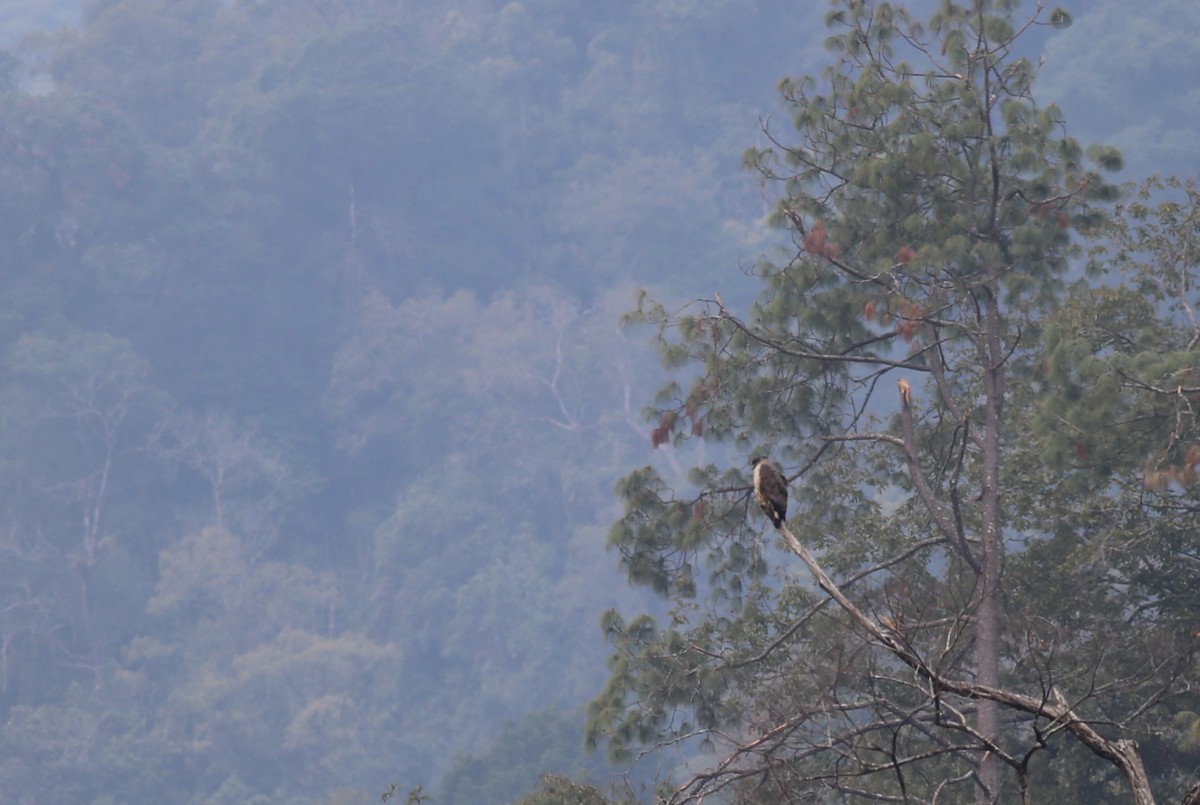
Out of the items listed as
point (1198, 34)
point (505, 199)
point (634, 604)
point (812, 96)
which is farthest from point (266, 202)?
point (812, 96)

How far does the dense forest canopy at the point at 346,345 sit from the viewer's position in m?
33.6

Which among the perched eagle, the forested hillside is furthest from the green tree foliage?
the forested hillside

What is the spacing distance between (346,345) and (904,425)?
116 feet

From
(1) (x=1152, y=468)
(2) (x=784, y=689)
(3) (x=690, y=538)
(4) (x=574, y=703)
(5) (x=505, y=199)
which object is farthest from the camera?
(5) (x=505, y=199)

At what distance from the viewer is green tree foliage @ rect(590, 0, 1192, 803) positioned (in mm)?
9172

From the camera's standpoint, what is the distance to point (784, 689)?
9.31 m

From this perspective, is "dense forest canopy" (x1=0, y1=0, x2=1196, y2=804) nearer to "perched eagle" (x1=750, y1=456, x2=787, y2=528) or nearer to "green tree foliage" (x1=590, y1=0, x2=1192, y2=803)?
"green tree foliage" (x1=590, y1=0, x2=1192, y2=803)

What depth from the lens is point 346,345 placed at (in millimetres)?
A: 43781

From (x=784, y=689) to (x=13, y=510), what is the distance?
1214 inches

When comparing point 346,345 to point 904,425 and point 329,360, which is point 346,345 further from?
point 904,425

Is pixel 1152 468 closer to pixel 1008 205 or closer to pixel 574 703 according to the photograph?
pixel 1008 205

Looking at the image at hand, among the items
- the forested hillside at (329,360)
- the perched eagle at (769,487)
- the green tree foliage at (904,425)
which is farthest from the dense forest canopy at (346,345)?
the perched eagle at (769,487)

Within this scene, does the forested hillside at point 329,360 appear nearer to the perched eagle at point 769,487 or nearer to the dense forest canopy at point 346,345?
the dense forest canopy at point 346,345

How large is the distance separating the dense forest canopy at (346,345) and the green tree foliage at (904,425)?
15.7m
